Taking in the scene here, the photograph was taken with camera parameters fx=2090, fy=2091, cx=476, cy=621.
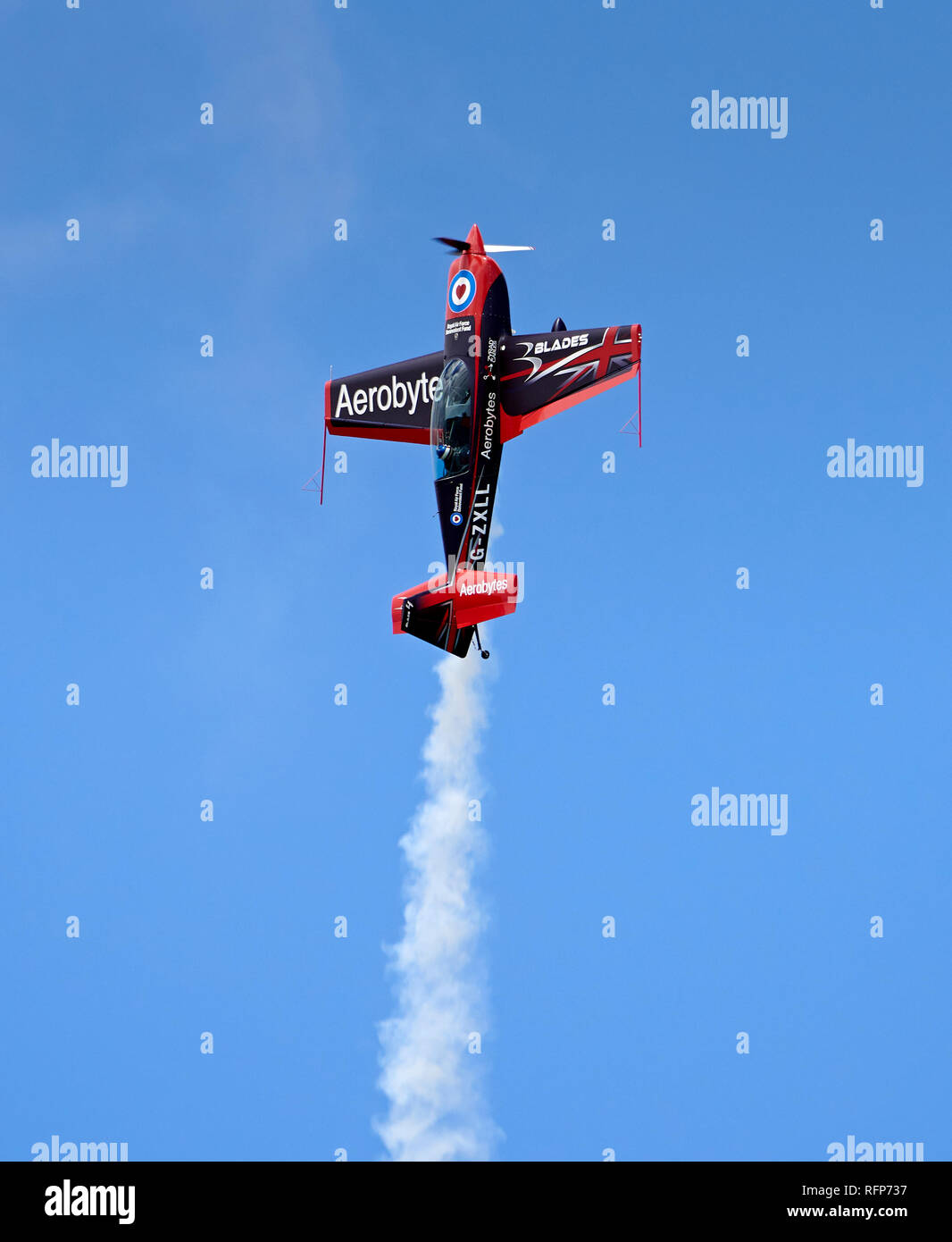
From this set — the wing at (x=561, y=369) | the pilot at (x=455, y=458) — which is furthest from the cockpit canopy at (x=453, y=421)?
the wing at (x=561, y=369)

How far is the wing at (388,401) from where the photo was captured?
5641 centimetres

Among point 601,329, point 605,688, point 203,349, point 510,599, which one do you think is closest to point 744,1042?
point 605,688

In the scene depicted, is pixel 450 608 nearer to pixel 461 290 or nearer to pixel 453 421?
pixel 453 421

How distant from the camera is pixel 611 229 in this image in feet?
187

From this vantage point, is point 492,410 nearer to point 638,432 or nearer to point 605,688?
point 638,432

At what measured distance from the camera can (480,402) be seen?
53.6m

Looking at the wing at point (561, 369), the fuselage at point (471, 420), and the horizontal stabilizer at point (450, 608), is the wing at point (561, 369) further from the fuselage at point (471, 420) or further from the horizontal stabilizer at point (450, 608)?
the horizontal stabilizer at point (450, 608)

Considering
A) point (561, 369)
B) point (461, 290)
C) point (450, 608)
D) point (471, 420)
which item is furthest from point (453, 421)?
point (450, 608)

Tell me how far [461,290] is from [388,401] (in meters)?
3.99

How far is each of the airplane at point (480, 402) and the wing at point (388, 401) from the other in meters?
1.08

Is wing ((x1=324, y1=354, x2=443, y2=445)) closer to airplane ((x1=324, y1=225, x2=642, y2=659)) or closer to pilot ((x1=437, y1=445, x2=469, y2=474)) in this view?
airplane ((x1=324, y1=225, x2=642, y2=659))

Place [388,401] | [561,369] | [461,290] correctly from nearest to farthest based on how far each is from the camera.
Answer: [561,369] → [461,290] → [388,401]

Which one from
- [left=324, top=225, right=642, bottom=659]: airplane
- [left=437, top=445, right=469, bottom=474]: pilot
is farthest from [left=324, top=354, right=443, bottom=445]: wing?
[left=437, top=445, right=469, bottom=474]: pilot

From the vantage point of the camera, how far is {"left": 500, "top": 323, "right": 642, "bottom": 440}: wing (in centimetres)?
5306
